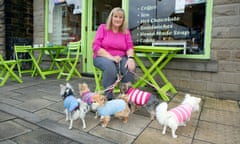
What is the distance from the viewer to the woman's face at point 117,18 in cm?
239

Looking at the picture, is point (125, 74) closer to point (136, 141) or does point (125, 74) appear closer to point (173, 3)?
point (136, 141)

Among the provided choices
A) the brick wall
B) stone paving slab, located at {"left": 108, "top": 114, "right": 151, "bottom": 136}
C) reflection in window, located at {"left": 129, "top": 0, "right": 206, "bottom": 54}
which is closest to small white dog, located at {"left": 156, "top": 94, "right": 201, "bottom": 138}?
stone paving slab, located at {"left": 108, "top": 114, "right": 151, "bottom": 136}

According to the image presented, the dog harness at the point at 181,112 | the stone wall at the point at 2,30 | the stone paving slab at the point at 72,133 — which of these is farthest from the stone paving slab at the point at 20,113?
the stone wall at the point at 2,30

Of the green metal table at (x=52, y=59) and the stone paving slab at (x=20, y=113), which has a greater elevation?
the green metal table at (x=52, y=59)

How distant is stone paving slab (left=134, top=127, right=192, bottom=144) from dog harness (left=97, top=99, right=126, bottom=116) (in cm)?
31

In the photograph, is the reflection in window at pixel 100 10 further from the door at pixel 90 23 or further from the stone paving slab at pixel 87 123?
the stone paving slab at pixel 87 123

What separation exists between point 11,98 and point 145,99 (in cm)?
189

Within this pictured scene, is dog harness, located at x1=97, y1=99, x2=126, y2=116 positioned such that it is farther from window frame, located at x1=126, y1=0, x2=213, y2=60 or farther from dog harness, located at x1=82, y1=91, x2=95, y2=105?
window frame, located at x1=126, y1=0, x2=213, y2=60

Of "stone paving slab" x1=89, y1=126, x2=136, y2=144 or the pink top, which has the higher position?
the pink top

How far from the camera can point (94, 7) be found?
4582 mm

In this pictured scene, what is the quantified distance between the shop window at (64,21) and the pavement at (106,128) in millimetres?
2552

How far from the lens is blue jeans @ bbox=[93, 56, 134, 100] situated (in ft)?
7.48

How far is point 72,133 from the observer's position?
1797mm

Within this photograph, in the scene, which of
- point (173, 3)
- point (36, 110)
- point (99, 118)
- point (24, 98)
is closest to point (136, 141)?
point (99, 118)
